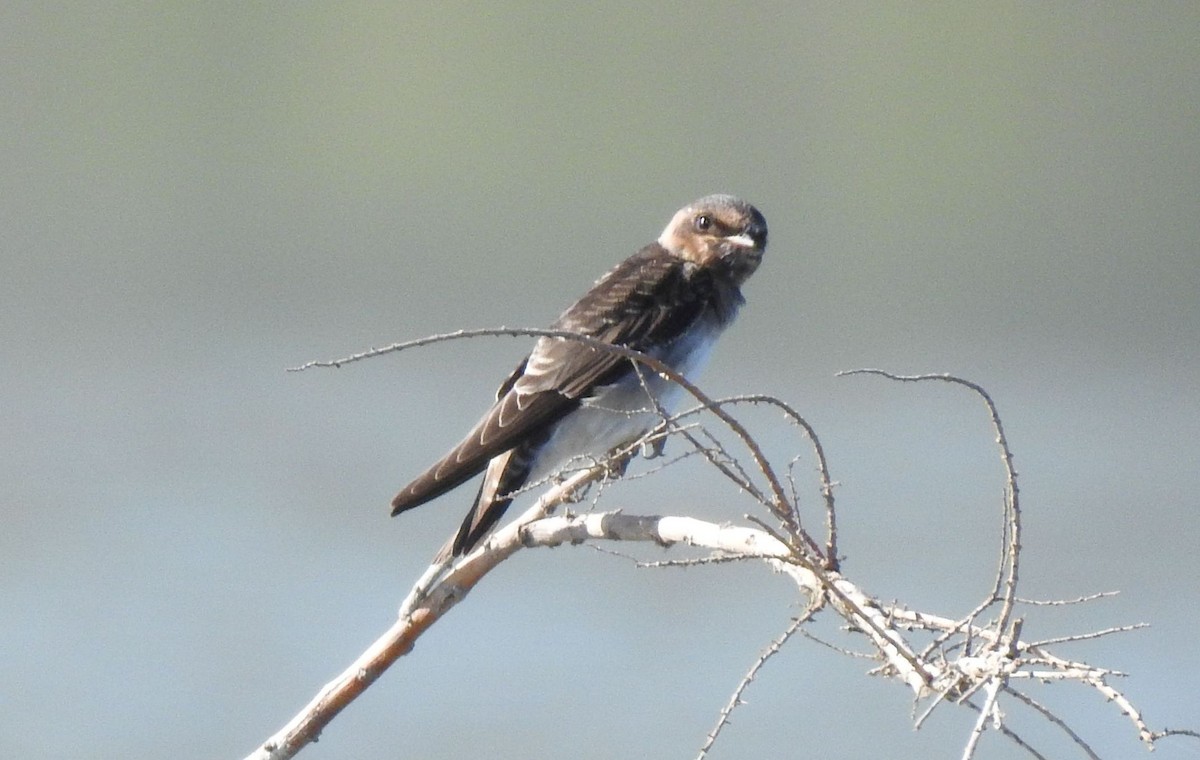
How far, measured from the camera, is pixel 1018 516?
1.07 meters

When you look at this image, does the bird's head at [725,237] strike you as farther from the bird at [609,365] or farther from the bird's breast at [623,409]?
the bird's breast at [623,409]

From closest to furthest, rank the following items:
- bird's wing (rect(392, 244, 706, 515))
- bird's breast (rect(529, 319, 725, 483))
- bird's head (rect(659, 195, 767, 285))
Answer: bird's wing (rect(392, 244, 706, 515)) < bird's breast (rect(529, 319, 725, 483)) < bird's head (rect(659, 195, 767, 285))

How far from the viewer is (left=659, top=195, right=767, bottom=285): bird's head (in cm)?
217

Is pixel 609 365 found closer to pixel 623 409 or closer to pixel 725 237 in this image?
pixel 623 409

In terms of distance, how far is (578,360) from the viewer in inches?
75.3

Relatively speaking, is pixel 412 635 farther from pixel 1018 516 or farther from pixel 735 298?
pixel 735 298

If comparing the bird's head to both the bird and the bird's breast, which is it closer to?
the bird

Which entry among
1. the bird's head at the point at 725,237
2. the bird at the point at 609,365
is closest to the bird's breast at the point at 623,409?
the bird at the point at 609,365

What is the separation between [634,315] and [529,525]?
60cm

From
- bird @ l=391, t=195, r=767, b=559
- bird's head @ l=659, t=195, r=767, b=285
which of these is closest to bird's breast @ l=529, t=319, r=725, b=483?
bird @ l=391, t=195, r=767, b=559

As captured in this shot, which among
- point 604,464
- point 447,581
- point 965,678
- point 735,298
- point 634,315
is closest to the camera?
point 965,678

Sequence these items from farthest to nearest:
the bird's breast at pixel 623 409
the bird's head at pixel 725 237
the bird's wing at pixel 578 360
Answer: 1. the bird's head at pixel 725 237
2. the bird's breast at pixel 623 409
3. the bird's wing at pixel 578 360

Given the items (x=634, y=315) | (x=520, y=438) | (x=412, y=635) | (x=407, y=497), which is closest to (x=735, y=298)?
(x=634, y=315)

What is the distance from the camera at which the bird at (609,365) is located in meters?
1.75
